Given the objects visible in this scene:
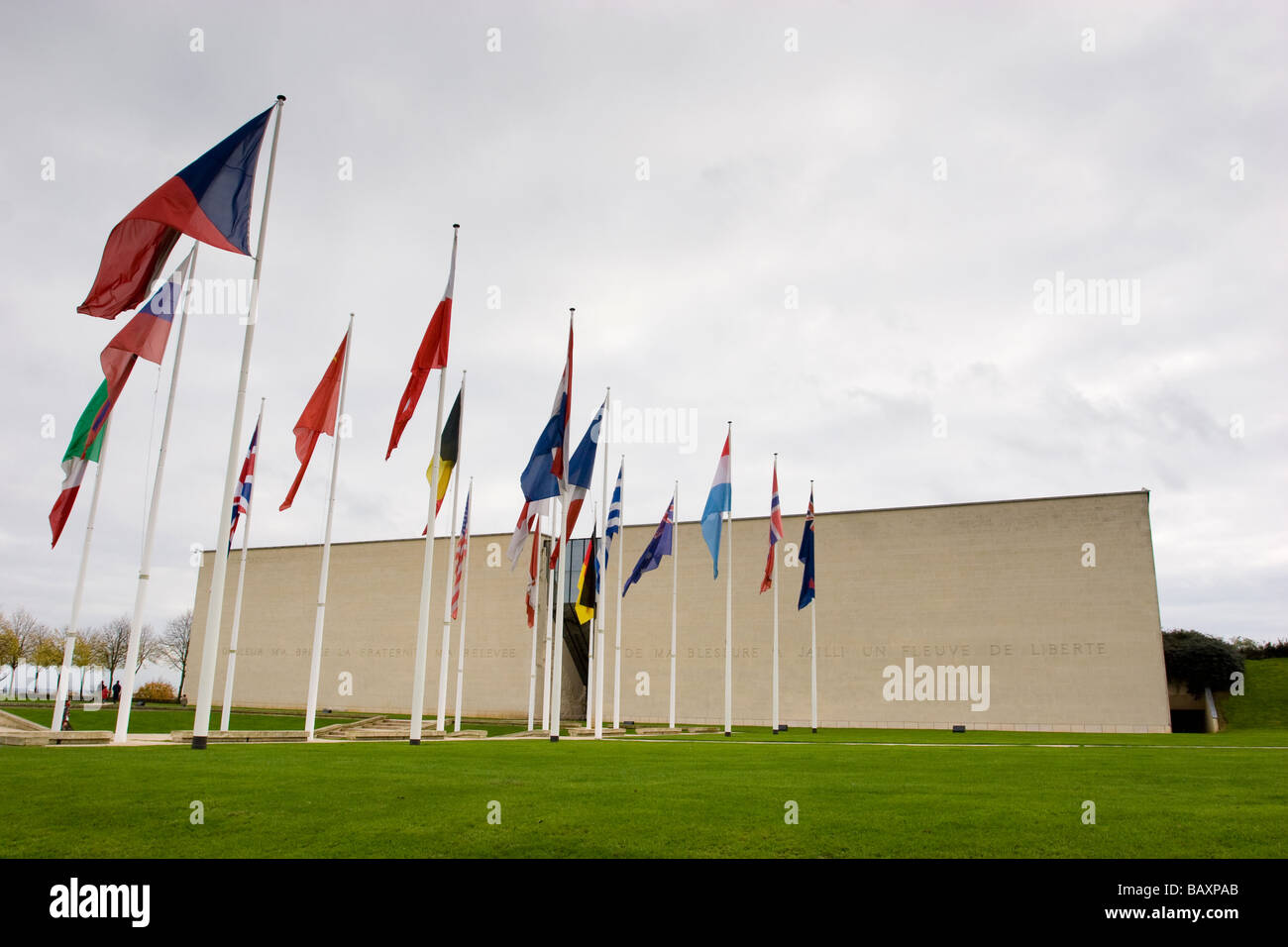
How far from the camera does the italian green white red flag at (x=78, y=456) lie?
2134 cm

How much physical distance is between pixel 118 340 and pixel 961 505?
42748 millimetres

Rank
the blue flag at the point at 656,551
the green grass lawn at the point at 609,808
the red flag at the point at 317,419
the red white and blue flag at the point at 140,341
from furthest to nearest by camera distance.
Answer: the blue flag at the point at 656,551 → the red flag at the point at 317,419 → the red white and blue flag at the point at 140,341 → the green grass lawn at the point at 609,808

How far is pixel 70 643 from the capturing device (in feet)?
72.1

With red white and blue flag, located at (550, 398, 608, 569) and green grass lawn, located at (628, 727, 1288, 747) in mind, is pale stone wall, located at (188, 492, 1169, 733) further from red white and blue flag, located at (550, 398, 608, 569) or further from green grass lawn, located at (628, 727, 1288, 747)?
red white and blue flag, located at (550, 398, 608, 569)

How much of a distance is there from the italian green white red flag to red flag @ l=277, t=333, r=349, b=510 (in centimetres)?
438

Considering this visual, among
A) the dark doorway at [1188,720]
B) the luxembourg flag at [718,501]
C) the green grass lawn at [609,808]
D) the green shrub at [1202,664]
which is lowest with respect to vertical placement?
the green grass lawn at [609,808]

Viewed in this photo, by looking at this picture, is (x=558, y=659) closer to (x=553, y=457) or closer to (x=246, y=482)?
(x=553, y=457)

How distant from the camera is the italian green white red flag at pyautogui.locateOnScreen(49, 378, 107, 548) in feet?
70.0

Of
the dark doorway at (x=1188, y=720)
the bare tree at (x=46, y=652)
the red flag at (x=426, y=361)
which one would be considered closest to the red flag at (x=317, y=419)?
the red flag at (x=426, y=361)

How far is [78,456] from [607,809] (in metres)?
17.9

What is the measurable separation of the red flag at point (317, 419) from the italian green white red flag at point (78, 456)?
438 centimetres

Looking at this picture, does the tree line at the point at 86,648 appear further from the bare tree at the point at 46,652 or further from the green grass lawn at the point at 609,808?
the green grass lawn at the point at 609,808
